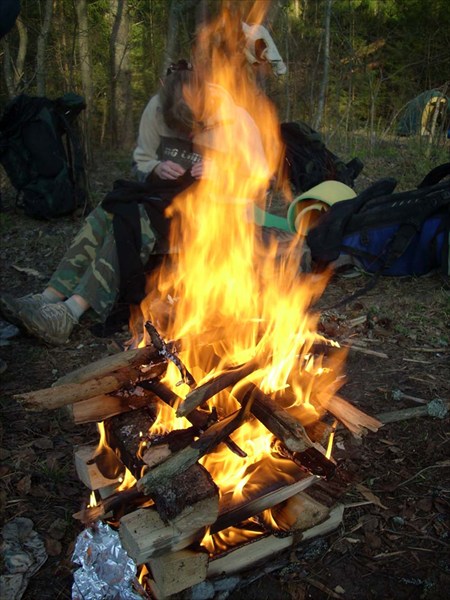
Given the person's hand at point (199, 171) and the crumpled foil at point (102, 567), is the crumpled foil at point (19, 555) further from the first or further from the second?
the person's hand at point (199, 171)

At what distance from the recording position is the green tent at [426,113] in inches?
294

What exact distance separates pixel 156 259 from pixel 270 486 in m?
2.44

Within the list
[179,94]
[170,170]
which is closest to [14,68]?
[179,94]

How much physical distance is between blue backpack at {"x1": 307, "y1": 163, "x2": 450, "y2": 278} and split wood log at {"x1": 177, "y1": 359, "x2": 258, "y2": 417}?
2.50 metres

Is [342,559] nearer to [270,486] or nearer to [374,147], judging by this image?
[270,486]

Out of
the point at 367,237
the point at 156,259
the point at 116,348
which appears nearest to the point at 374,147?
the point at 367,237

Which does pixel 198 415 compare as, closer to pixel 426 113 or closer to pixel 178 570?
pixel 178 570

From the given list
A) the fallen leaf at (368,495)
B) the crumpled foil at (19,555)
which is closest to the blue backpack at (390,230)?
the fallen leaf at (368,495)

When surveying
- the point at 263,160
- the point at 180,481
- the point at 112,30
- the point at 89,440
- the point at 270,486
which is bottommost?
the point at 89,440

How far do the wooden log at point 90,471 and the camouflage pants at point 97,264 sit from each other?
167 centimetres

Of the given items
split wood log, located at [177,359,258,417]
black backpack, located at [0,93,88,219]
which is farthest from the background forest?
split wood log, located at [177,359,258,417]

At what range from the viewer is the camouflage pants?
364 cm

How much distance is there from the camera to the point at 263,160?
14.2ft

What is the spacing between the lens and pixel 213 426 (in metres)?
1.75
